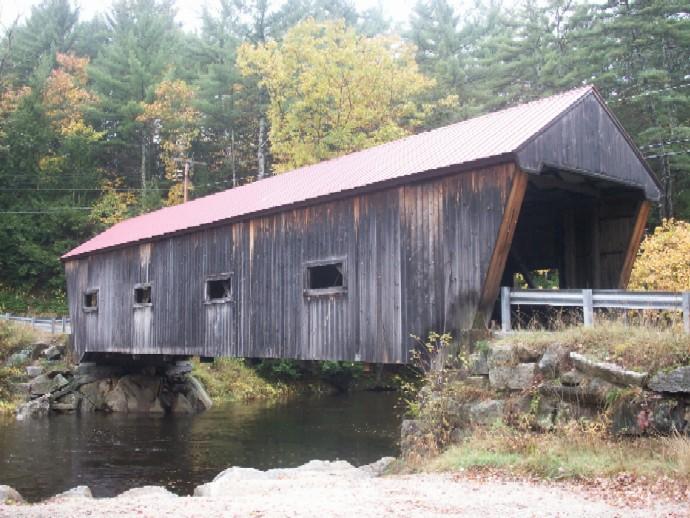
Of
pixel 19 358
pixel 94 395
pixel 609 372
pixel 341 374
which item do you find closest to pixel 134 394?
pixel 94 395

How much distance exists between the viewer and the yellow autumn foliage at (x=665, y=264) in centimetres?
1659

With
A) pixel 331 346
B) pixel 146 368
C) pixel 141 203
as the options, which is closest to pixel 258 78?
pixel 141 203

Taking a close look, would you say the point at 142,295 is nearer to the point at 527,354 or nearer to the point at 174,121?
the point at 527,354

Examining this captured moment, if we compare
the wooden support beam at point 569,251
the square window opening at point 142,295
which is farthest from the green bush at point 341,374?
the wooden support beam at point 569,251

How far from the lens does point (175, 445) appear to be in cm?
1691

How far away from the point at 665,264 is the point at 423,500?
1200 cm

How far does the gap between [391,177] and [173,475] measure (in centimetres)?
718

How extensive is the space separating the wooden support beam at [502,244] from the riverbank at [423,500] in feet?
10.0

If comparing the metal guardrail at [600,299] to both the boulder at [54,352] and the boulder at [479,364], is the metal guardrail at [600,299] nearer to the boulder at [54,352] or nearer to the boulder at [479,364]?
the boulder at [479,364]

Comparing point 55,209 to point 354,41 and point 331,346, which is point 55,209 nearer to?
point 354,41

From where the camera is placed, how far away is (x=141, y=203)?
35.9 meters

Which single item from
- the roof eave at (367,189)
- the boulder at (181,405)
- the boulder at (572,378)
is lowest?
the boulder at (181,405)

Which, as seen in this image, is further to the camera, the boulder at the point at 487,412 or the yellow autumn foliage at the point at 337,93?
the yellow autumn foliage at the point at 337,93

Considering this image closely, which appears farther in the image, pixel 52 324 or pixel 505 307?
pixel 52 324
